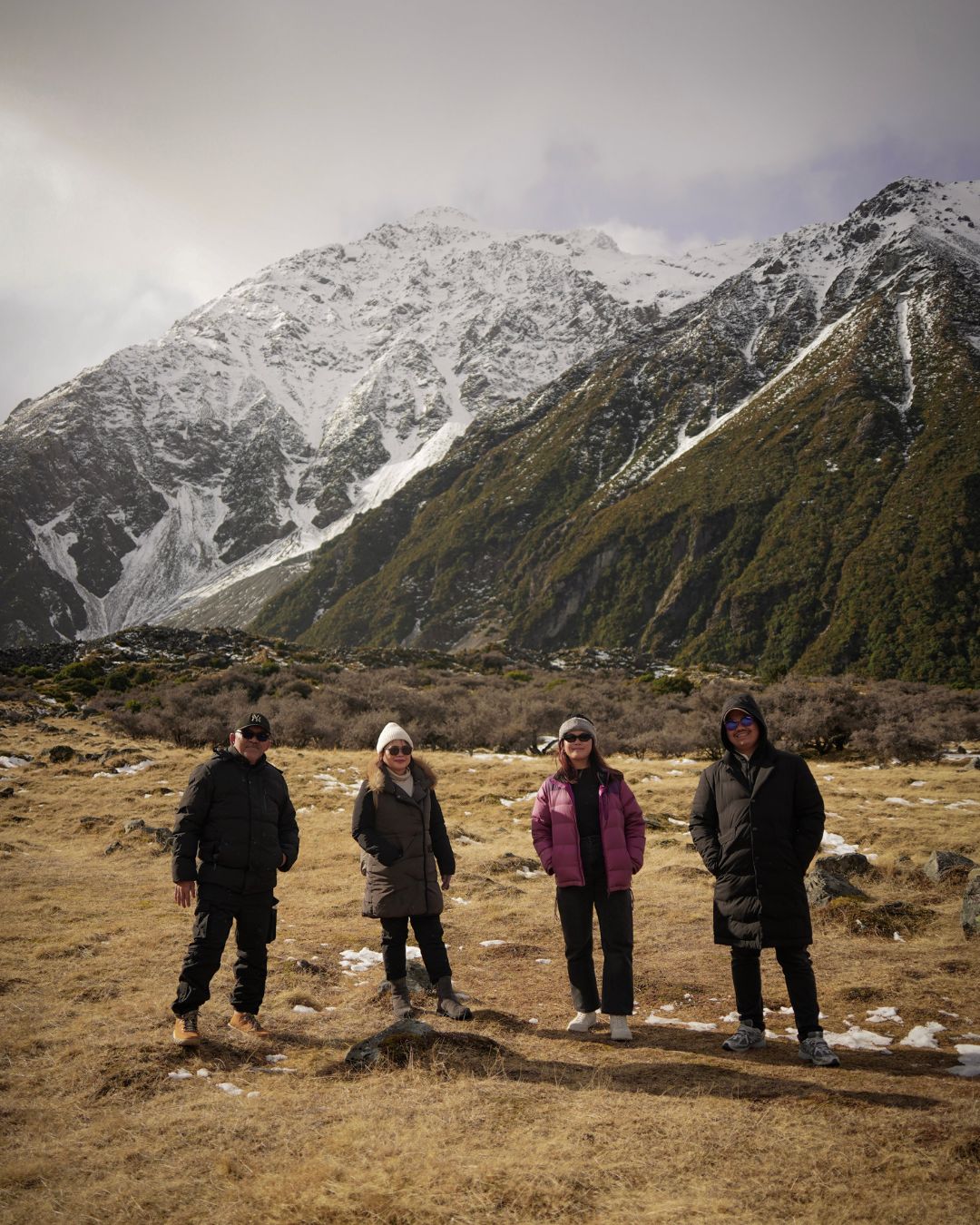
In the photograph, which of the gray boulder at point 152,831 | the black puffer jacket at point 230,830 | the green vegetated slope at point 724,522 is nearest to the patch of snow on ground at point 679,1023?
the black puffer jacket at point 230,830

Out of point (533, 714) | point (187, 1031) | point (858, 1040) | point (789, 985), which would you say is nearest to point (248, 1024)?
point (187, 1031)

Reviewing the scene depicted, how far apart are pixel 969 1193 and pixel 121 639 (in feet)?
193

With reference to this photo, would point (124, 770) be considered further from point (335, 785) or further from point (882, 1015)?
point (882, 1015)

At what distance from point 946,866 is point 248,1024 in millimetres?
9678

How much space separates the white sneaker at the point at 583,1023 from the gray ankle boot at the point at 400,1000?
4.50ft

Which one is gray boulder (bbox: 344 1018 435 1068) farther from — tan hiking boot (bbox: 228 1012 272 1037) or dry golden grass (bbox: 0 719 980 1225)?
tan hiking boot (bbox: 228 1012 272 1037)

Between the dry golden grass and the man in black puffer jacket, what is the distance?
46cm

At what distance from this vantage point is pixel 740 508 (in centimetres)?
11906

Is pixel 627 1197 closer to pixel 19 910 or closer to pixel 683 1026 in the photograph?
pixel 683 1026

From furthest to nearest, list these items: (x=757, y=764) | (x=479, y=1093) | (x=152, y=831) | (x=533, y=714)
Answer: (x=533, y=714), (x=152, y=831), (x=757, y=764), (x=479, y=1093)

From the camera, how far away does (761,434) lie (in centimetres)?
12888

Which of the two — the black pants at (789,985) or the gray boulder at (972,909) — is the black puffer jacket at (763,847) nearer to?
the black pants at (789,985)

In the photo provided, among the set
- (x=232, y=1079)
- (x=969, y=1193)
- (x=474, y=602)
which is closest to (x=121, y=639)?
(x=232, y=1079)

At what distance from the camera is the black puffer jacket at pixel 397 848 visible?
645 centimetres
